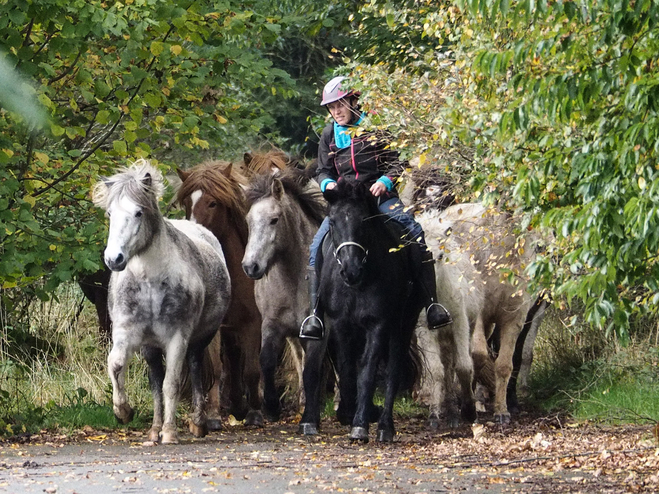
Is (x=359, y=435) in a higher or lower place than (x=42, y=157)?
lower

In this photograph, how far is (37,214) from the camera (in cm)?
1244

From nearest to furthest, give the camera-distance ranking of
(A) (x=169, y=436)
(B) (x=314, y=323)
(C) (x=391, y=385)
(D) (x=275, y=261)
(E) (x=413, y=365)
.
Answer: (A) (x=169, y=436)
(C) (x=391, y=385)
(B) (x=314, y=323)
(E) (x=413, y=365)
(D) (x=275, y=261)

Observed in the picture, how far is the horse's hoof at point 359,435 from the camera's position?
33.9 feet

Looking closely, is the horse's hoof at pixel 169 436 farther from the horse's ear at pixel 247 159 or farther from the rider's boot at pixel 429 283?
the horse's ear at pixel 247 159

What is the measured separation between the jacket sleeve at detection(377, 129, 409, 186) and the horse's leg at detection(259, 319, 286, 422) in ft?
6.57

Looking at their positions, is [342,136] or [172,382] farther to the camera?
[342,136]

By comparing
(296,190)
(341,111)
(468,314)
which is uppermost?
(341,111)

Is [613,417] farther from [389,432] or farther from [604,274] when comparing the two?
[604,274]

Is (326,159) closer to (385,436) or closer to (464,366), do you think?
(464,366)

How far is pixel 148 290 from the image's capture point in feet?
34.8

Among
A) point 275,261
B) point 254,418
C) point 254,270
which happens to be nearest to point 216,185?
point 275,261

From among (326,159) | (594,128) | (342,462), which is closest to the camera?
(594,128)

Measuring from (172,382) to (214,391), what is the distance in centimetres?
190

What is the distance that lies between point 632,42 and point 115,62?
6.49 meters
